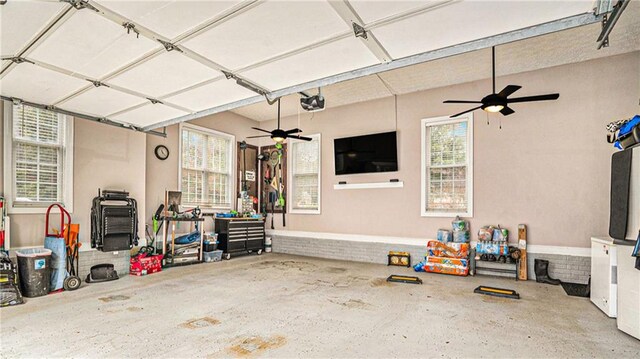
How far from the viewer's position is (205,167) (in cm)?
770

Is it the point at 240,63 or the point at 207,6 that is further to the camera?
the point at 240,63

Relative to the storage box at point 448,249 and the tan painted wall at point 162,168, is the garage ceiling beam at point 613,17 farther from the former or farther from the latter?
the tan painted wall at point 162,168

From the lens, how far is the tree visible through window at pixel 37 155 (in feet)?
15.3

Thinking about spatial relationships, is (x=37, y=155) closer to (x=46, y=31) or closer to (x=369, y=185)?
(x=46, y=31)

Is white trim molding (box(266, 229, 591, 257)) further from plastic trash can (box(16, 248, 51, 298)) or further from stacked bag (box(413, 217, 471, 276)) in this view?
plastic trash can (box(16, 248, 51, 298))

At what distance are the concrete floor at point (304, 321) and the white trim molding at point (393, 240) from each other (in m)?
0.67

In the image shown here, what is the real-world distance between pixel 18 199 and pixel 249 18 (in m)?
4.63

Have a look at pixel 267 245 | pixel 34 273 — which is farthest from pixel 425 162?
pixel 34 273

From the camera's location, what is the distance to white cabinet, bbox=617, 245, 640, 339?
120 inches

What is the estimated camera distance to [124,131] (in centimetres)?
588

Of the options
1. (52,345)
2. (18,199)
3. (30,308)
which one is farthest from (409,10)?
(18,199)

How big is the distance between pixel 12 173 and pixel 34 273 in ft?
5.02

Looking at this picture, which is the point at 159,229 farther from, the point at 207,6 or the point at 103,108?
the point at 207,6

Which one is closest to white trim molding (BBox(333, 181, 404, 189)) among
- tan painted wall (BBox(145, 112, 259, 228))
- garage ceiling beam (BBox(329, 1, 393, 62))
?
tan painted wall (BBox(145, 112, 259, 228))
